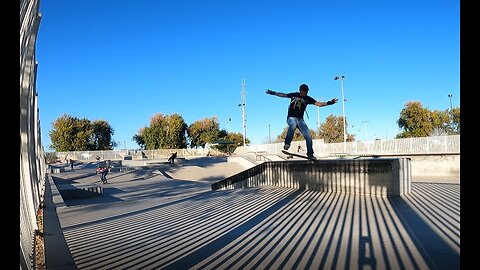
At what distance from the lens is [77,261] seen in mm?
4566

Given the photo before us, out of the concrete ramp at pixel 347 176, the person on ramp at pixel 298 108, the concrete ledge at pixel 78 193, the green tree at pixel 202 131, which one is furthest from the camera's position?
the green tree at pixel 202 131

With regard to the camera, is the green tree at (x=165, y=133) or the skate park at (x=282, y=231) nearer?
the skate park at (x=282, y=231)

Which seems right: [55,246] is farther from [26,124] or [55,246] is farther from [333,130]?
[333,130]

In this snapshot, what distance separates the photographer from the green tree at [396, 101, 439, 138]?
54125mm

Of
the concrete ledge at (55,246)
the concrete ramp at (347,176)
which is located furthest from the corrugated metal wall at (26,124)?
the concrete ramp at (347,176)

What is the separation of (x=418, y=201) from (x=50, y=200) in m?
10.8

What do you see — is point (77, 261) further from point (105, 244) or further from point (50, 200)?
Result: point (50, 200)

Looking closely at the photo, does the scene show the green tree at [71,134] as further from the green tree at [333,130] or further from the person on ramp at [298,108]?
the person on ramp at [298,108]

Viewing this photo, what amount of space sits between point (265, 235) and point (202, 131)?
82523 millimetres

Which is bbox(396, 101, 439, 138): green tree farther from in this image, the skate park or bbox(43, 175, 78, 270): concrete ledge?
bbox(43, 175, 78, 270): concrete ledge

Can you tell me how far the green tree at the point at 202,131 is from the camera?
86500mm

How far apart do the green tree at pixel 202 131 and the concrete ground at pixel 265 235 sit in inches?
3029
